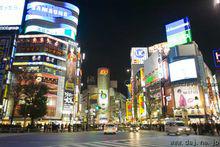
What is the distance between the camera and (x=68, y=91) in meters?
70.1

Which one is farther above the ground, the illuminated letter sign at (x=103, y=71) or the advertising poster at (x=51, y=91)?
the illuminated letter sign at (x=103, y=71)

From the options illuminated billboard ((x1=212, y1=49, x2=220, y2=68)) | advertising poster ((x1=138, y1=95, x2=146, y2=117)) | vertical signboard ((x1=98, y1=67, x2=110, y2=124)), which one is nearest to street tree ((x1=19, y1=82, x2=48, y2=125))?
illuminated billboard ((x1=212, y1=49, x2=220, y2=68))

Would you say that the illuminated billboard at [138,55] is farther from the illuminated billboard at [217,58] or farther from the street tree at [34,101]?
the illuminated billboard at [217,58]

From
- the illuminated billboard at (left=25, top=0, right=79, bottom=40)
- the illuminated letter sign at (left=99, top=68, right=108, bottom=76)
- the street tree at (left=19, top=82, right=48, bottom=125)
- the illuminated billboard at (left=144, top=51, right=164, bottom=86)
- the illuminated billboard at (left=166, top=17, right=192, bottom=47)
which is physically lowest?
the street tree at (left=19, top=82, right=48, bottom=125)

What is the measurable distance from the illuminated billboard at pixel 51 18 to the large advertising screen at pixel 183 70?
132 ft

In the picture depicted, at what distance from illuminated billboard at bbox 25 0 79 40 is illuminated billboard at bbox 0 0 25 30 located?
55.8 feet

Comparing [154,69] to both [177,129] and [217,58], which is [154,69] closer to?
[217,58]

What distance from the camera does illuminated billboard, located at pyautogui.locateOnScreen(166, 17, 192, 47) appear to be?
65.6 meters

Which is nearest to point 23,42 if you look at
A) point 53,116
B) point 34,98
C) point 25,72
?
point 53,116

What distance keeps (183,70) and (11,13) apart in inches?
1981

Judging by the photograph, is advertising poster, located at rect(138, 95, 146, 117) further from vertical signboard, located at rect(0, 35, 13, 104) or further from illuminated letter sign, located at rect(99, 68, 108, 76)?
vertical signboard, located at rect(0, 35, 13, 104)

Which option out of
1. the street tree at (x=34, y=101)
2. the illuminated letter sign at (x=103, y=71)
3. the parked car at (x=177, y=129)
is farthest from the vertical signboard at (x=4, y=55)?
the illuminated letter sign at (x=103, y=71)

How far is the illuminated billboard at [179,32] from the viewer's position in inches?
2581

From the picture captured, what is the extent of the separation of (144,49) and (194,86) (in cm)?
5686
